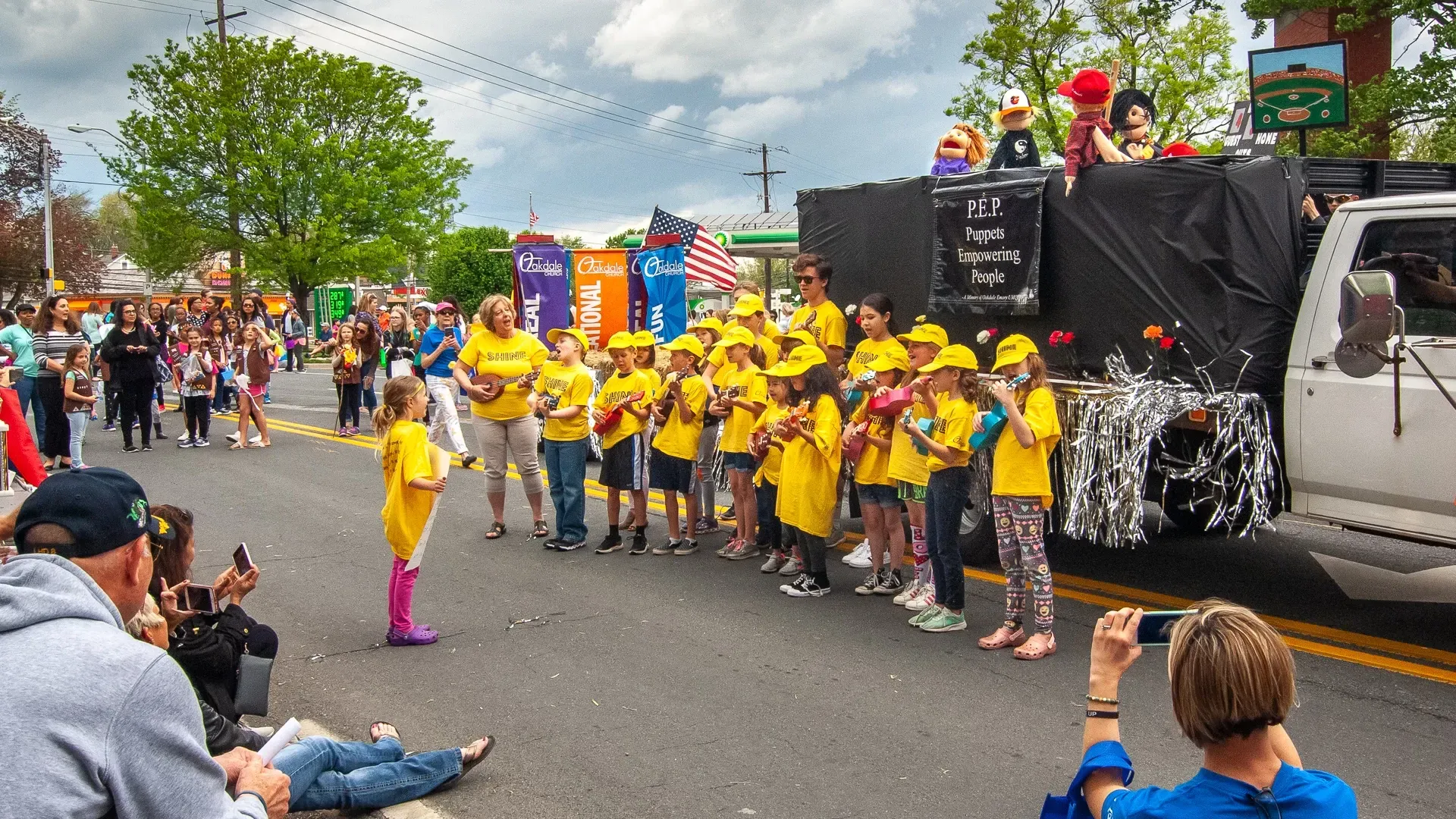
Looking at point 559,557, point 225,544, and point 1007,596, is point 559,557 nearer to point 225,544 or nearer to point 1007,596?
point 225,544

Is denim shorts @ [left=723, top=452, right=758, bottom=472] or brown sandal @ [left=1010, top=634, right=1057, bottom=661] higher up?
denim shorts @ [left=723, top=452, right=758, bottom=472]

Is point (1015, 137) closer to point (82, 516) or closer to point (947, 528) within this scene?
point (947, 528)

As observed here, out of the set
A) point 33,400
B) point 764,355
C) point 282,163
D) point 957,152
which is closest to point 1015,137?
point 957,152

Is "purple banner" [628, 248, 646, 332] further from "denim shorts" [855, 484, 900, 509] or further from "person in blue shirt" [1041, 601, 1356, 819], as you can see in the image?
"person in blue shirt" [1041, 601, 1356, 819]

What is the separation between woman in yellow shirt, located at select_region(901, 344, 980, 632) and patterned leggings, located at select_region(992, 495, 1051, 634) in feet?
0.96

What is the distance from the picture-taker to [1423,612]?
258 inches

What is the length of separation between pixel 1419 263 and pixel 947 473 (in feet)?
8.22

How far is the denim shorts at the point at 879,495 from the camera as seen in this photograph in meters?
7.13

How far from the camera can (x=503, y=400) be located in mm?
9039

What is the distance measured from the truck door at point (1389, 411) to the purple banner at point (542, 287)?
31.3ft

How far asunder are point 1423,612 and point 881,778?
396 centimetres

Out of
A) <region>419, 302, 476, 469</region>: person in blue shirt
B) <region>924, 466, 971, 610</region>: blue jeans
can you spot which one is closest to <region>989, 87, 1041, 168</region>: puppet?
<region>924, 466, 971, 610</region>: blue jeans

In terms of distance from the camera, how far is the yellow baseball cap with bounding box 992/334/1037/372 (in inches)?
233

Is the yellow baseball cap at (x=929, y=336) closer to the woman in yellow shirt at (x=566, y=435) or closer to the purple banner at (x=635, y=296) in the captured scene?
the woman in yellow shirt at (x=566, y=435)
